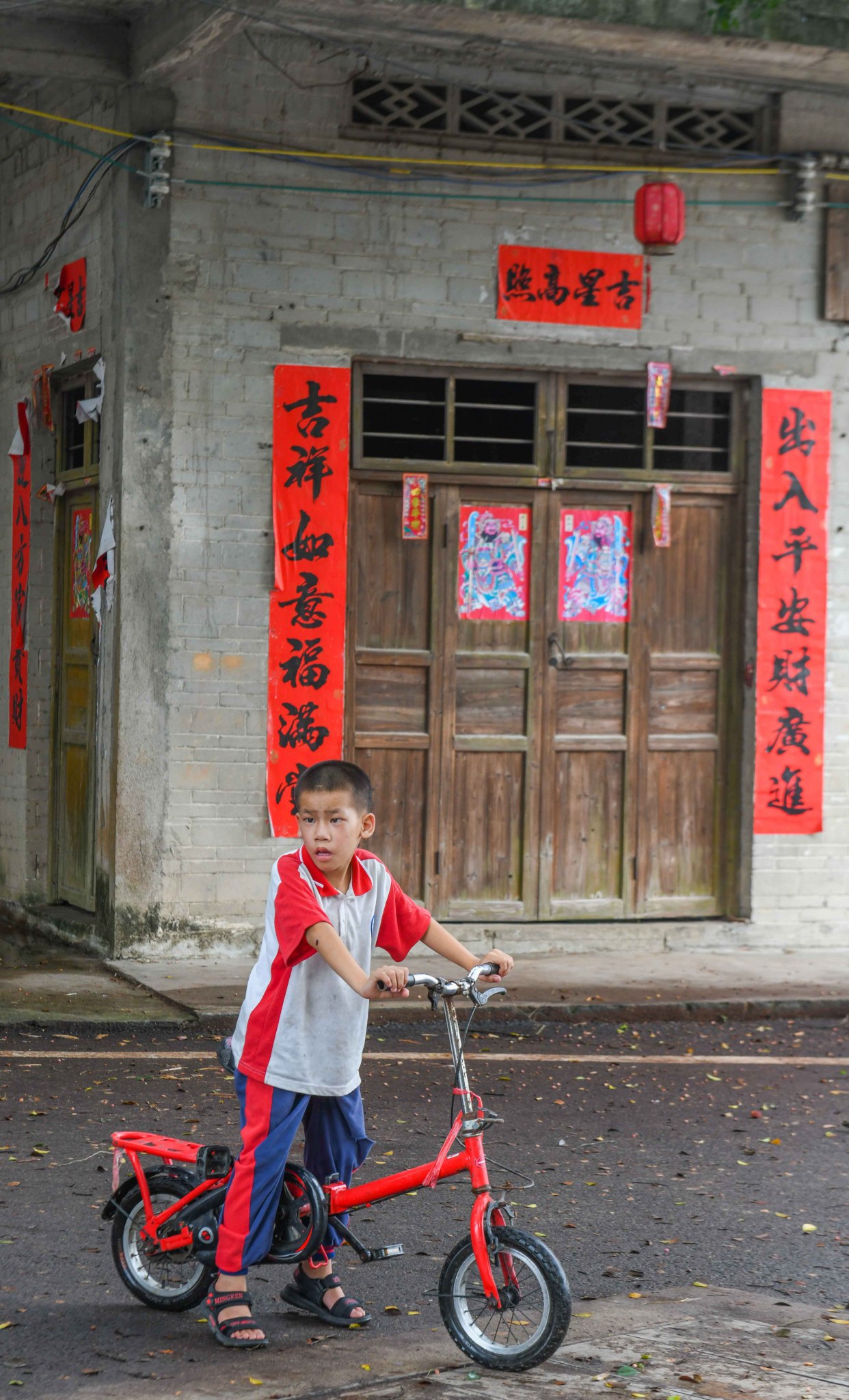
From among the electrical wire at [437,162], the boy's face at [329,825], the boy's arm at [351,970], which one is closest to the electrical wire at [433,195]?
the electrical wire at [437,162]

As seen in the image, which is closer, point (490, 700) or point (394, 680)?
point (394, 680)

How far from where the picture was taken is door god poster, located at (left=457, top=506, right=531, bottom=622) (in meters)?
10.5

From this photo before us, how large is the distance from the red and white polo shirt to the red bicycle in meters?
0.25

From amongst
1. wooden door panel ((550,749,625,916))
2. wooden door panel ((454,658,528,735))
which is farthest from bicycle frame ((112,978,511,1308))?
wooden door panel ((550,749,625,916))

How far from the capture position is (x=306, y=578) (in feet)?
33.1

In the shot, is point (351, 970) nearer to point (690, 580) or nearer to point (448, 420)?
point (448, 420)

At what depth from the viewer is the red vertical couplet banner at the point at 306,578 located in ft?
32.9

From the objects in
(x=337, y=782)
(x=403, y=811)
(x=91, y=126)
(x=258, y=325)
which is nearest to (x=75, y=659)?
(x=403, y=811)

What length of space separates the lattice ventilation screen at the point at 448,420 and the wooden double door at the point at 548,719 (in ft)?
0.70

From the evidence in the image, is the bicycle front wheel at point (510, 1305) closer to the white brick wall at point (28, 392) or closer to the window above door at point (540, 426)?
the window above door at point (540, 426)

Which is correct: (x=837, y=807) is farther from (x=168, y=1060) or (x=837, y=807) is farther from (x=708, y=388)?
(x=168, y=1060)

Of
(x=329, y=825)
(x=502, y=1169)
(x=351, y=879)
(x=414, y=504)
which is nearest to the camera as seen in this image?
(x=329, y=825)

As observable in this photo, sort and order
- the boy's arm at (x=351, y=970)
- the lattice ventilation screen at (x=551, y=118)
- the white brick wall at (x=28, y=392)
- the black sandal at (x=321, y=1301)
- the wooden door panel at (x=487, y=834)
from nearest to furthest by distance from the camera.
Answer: the boy's arm at (x=351, y=970), the black sandal at (x=321, y=1301), the lattice ventilation screen at (x=551, y=118), the wooden door panel at (x=487, y=834), the white brick wall at (x=28, y=392)

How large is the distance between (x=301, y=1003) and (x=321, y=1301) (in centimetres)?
83
